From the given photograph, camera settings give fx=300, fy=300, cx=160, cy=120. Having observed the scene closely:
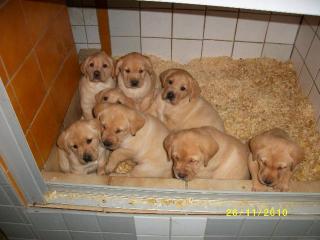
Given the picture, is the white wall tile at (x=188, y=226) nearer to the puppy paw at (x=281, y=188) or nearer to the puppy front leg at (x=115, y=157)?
the puppy paw at (x=281, y=188)

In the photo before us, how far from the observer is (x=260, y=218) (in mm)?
2061

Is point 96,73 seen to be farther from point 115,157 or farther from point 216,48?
point 216,48

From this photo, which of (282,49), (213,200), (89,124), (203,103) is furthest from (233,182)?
(282,49)

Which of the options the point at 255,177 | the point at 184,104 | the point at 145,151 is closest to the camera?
the point at 255,177

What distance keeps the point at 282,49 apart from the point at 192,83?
5.41 ft

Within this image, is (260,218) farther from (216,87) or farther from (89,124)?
(216,87)

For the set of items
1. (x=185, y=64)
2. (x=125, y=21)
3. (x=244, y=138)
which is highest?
(x=125, y=21)

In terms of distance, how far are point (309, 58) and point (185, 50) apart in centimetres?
142

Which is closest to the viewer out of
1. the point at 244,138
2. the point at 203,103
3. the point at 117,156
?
the point at 117,156

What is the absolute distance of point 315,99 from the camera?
315cm

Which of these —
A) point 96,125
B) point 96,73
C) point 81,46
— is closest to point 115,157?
point 96,125

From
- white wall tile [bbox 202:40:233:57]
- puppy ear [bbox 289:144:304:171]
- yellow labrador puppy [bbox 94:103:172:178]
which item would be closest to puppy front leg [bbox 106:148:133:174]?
yellow labrador puppy [bbox 94:103:172:178]

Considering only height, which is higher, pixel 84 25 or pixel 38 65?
pixel 38 65

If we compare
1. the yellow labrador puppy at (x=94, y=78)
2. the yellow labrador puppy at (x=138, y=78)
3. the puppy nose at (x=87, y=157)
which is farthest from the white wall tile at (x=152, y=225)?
the yellow labrador puppy at (x=94, y=78)
